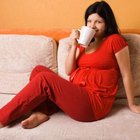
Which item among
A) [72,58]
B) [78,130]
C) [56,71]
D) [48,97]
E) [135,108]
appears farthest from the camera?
[56,71]

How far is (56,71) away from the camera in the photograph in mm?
1935

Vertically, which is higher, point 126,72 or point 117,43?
point 117,43

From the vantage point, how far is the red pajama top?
1624 millimetres

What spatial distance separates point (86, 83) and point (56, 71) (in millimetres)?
356

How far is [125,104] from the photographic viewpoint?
1.80 metres

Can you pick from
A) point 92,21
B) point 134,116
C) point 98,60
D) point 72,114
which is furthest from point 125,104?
point 92,21

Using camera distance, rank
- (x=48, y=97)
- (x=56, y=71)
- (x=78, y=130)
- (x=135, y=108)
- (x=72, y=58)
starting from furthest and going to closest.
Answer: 1. (x=56, y=71)
2. (x=72, y=58)
3. (x=135, y=108)
4. (x=48, y=97)
5. (x=78, y=130)

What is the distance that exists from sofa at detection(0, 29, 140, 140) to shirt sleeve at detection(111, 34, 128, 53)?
5.6 inches

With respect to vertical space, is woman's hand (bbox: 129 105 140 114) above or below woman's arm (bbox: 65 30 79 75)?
below

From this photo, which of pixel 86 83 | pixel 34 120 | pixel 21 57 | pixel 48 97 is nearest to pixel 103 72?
pixel 86 83

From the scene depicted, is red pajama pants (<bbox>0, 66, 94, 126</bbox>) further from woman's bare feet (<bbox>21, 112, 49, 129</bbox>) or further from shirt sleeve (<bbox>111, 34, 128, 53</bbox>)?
shirt sleeve (<bbox>111, 34, 128, 53</bbox>)

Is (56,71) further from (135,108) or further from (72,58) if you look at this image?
(135,108)

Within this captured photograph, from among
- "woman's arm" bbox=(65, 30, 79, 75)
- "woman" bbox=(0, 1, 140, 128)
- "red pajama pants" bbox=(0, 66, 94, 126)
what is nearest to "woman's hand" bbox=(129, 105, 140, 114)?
"woman" bbox=(0, 1, 140, 128)

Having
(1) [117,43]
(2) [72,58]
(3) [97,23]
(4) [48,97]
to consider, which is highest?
(3) [97,23]
